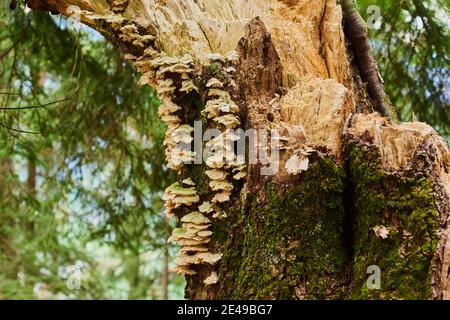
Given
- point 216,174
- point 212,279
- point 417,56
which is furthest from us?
point 417,56

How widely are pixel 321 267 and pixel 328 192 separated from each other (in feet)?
1.07

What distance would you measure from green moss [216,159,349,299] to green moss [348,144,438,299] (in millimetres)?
89

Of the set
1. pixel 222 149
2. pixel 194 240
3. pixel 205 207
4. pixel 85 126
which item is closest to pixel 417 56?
pixel 85 126

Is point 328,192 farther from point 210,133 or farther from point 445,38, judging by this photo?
point 445,38

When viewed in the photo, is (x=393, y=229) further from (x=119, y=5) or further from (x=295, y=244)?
(x=119, y=5)

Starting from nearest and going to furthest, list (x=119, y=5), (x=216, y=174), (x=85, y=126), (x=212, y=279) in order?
(x=212, y=279) → (x=216, y=174) → (x=119, y=5) → (x=85, y=126)

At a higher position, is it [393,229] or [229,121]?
[229,121]

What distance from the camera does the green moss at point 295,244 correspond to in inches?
93.2

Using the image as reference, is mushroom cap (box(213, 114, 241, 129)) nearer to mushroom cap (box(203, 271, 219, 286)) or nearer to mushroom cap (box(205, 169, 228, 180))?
mushroom cap (box(205, 169, 228, 180))

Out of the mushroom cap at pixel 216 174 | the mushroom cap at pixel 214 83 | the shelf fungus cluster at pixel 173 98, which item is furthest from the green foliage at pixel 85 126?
the mushroom cap at pixel 216 174

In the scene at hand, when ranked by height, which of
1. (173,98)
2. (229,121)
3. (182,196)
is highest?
(173,98)

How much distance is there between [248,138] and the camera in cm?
264

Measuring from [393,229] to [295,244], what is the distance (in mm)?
413

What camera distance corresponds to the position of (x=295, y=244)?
241 centimetres
